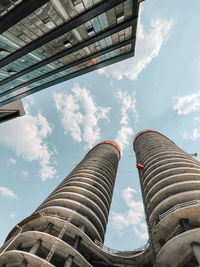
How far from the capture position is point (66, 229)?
1931cm

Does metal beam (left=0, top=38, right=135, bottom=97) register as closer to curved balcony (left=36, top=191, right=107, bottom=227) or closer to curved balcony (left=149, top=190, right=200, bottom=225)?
curved balcony (left=36, top=191, right=107, bottom=227)

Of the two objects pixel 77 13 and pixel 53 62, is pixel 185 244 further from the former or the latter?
pixel 53 62

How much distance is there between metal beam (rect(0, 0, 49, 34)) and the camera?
1661 centimetres

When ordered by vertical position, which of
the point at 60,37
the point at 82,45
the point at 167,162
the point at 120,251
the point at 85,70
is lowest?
the point at 120,251

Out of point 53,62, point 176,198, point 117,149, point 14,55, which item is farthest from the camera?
point 117,149

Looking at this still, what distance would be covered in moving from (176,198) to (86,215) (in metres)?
13.0

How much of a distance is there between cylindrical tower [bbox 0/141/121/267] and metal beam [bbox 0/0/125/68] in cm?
2368

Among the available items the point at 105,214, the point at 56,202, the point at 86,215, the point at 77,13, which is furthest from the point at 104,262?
the point at 77,13

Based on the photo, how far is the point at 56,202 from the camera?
23375 mm

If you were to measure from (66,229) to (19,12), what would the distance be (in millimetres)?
26804

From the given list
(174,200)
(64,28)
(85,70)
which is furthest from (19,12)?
(174,200)

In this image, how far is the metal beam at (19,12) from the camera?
54.5 feet

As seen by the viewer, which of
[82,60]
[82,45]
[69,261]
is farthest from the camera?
[82,60]

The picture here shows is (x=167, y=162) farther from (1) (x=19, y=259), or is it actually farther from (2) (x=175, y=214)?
(1) (x=19, y=259)
